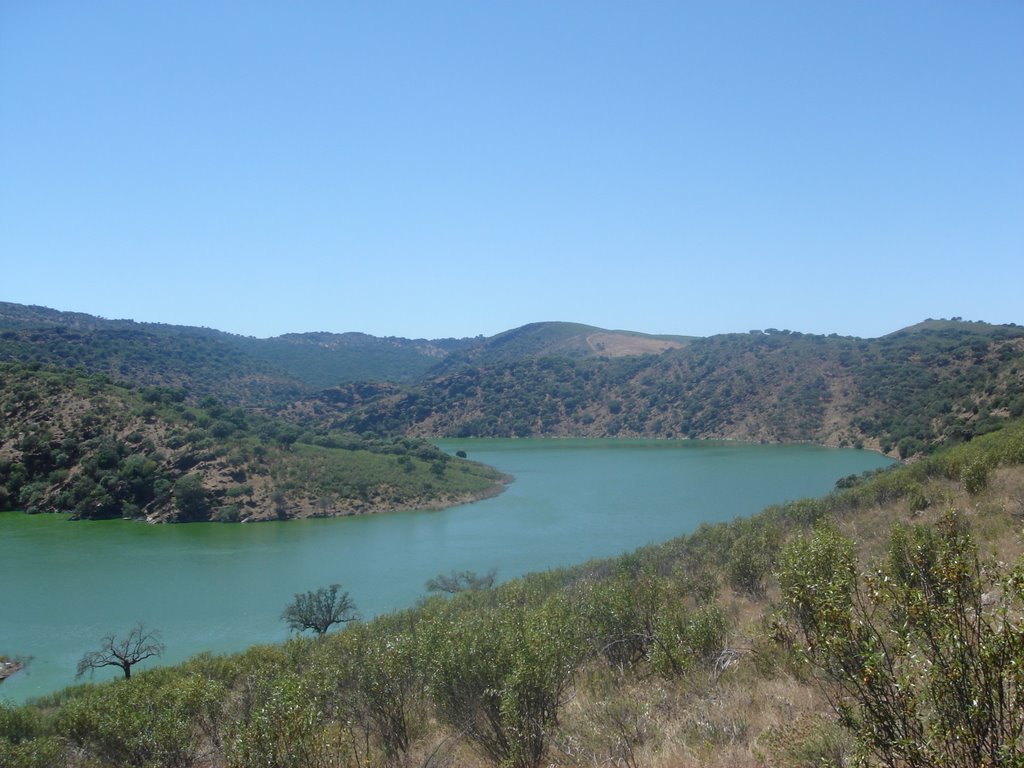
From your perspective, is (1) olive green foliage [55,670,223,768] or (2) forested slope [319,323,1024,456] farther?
(2) forested slope [319,323,1024,456]

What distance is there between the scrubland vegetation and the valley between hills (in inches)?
1.4

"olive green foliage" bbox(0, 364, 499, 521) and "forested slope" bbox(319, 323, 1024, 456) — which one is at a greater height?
"forested slope" bbox(319, 323, 1024, 456)

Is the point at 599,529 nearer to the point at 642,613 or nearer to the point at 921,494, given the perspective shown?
the point at 921,494

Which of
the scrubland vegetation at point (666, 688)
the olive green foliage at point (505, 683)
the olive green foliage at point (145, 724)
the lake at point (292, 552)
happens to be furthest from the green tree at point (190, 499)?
the olive green foliage at point (505, 683)

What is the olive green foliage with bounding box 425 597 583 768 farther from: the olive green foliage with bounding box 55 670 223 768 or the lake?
the lake

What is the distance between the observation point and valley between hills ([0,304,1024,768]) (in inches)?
162

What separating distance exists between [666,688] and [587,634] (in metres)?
3.08

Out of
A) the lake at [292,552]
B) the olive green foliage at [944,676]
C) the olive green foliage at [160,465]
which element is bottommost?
the lake at [292,552]

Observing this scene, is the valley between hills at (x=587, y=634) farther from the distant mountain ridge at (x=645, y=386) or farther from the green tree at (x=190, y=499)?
the distant mountain ridge at (x=645, y=386)

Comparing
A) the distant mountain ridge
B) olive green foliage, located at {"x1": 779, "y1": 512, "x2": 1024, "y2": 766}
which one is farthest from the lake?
olive green foliage, located at {"x1": 779, "y1": 512, "x2": 1024, "y2": 766}

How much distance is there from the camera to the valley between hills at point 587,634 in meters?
4.11

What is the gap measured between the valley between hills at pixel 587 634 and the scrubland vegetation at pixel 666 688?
0.11 feet

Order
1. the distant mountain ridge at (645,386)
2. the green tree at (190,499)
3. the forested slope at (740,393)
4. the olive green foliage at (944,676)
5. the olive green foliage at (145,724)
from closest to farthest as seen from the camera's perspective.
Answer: the olive green foliage at (944,676), the olive green foliage at (145,724), the green tree at (190,499), the forested slope at (740,393), the distant mountain ridge at (645,386)

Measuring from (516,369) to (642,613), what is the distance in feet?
391
